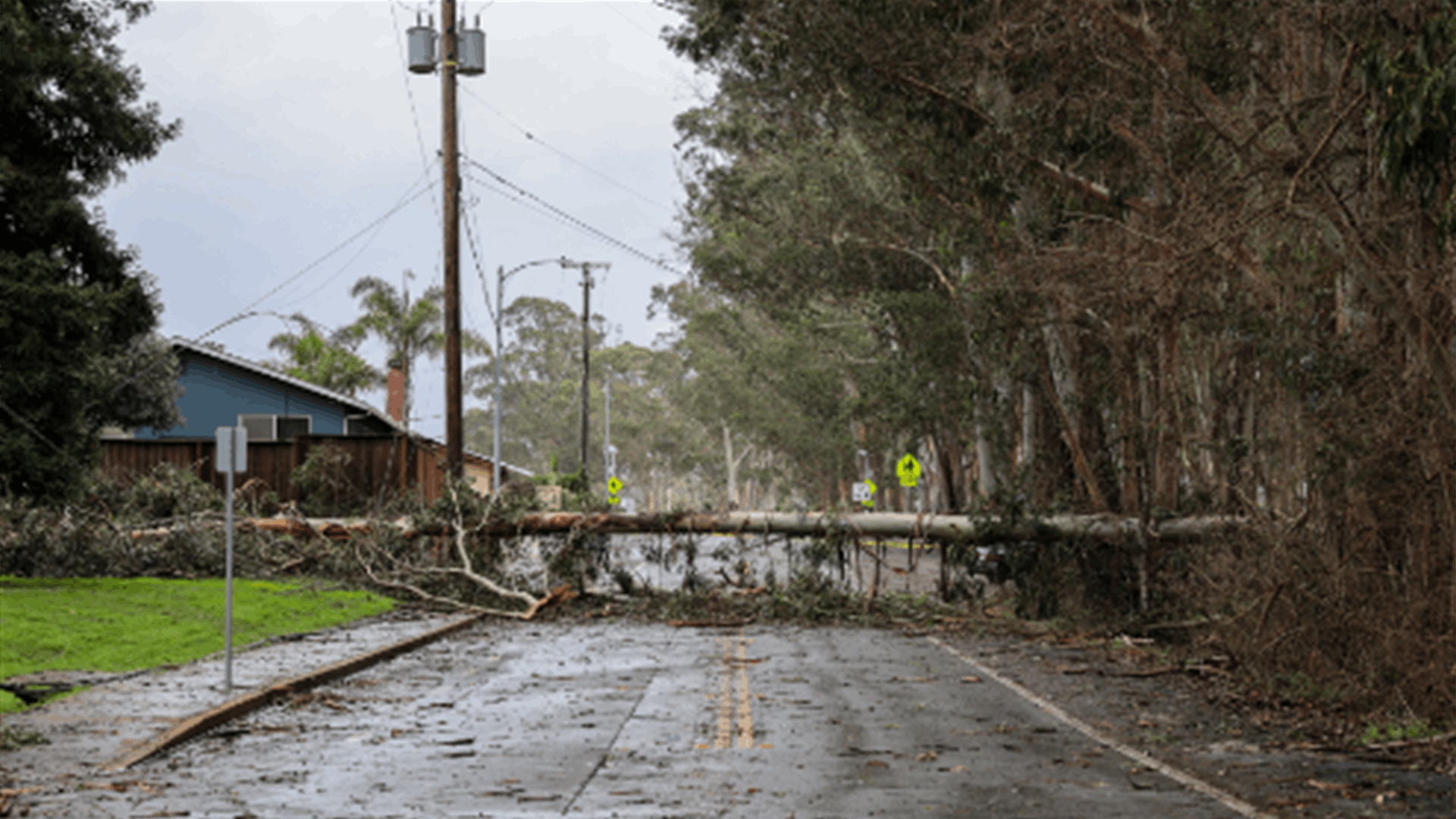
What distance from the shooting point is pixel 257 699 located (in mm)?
12625

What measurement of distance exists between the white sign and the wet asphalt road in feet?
7.30

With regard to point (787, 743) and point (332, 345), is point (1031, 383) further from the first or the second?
point (332, 345)

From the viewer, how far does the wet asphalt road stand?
334 inches

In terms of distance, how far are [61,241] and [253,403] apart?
902 inches

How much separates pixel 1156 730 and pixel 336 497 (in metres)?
28.3

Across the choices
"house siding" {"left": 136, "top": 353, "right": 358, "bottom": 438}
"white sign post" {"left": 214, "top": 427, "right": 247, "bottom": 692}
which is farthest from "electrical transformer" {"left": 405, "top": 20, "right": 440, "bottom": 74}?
"white sign post" {"left": 214, "top": 427, "right": 247, "bottom": 692}

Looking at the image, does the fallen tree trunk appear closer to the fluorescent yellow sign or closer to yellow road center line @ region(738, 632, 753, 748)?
yellow road center line @ region(738, 632, 753, 748)

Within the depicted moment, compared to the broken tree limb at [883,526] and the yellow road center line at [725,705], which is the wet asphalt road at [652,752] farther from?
the broken tree limb at [883,526]

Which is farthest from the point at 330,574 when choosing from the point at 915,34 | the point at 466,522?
the point at 915,34

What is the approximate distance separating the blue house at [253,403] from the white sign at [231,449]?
29.6m

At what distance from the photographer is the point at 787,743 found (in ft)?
35.3

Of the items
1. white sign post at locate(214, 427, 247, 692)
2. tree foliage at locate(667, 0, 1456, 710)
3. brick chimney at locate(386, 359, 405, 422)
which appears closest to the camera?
tree foliage at locate(667, 0, 1456, 710)

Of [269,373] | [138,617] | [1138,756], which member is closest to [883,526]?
[138,617]

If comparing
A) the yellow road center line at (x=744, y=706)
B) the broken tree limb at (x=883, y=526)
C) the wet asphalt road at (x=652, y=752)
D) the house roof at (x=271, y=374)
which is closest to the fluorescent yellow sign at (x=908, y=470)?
the house roof at (x=271, y=374)
